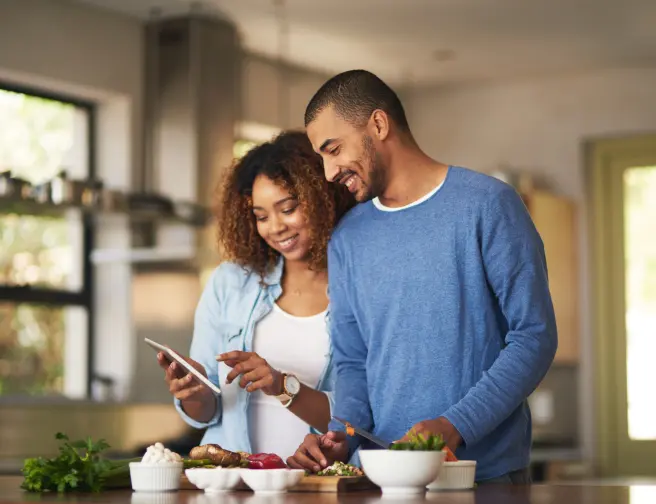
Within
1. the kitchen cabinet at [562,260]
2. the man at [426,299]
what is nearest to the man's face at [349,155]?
the man at [426,299]

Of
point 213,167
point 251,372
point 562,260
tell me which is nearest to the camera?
point 251,372

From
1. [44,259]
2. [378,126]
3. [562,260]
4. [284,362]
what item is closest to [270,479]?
[284,362]

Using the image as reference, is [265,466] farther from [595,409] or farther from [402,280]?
[595,409]

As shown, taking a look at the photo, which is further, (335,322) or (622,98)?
(622,98)

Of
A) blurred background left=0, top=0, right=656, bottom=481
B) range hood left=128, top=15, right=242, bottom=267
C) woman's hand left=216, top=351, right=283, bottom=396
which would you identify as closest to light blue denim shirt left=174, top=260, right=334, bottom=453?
woman's hand left=216, top=351, right=283, bottom=396

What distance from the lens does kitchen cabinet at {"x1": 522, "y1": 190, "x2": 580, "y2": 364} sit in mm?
7168

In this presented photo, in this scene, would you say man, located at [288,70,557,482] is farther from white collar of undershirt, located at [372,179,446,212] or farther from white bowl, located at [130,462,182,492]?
white bowl, located at [130,462,182,492]

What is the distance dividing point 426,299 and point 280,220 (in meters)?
0.47

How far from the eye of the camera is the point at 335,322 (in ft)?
8.28

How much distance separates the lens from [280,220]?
8.73 feet

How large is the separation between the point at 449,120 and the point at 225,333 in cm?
550

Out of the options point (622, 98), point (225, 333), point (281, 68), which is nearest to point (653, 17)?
point (622, 98)

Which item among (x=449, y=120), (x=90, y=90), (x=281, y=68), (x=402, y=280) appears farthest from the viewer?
(x=449, y=120)

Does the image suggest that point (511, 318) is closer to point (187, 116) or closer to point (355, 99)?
point (355, 99)
